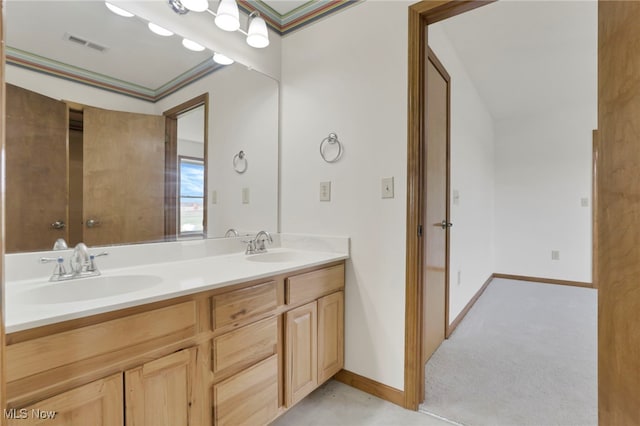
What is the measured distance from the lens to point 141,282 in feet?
4.01

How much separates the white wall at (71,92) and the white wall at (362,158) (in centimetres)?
94

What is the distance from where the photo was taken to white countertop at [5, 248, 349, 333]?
2.47ft

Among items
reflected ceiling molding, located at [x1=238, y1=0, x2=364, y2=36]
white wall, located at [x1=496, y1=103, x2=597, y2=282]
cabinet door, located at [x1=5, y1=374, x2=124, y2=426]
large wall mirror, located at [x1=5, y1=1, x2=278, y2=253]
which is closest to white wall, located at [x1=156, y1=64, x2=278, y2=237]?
large wall mirror, located at [x1=5, y1=1, x2=278, y2=253]

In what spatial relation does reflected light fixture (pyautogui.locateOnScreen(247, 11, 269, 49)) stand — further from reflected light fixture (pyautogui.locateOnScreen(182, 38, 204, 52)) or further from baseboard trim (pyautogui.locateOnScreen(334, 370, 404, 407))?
baseboard trim (pyautogui.locateOnScreen(334, 370, 404, 407))

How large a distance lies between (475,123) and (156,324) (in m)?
3.55

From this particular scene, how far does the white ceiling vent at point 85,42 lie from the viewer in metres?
1.24

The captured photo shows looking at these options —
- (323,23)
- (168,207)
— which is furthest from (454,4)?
(168,207)

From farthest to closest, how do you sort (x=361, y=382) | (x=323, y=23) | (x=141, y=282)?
(x=323, y=23)
(x=361, y=382)
(x=141, y=282)

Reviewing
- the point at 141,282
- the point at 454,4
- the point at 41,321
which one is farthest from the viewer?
the point at 454,4

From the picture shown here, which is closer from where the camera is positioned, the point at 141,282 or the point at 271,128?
the point at 141,282

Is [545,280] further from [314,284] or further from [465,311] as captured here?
[314,284]

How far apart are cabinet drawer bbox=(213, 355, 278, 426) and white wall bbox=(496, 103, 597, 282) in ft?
14.0

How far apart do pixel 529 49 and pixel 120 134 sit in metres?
3.10

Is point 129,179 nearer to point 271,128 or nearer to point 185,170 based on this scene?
point 185,170
